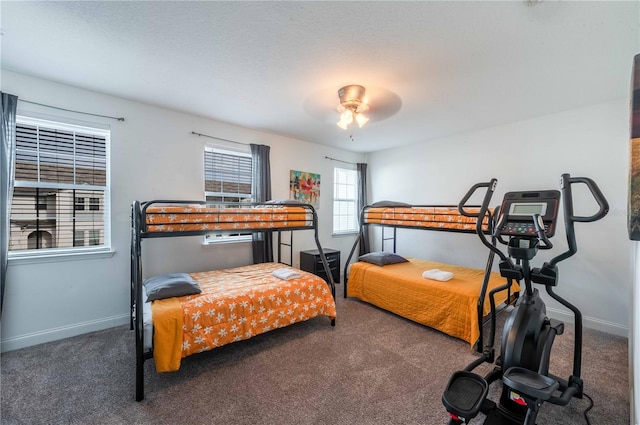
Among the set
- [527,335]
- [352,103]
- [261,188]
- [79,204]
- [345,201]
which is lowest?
[527,335]

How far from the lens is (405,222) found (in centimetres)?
359

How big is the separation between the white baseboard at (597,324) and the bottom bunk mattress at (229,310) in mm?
2873

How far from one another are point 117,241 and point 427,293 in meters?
3.56

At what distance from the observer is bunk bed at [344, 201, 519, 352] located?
2.62 metres

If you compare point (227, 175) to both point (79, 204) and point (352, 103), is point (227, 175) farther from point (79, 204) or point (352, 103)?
point (352, 103)

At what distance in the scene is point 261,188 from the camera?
156 inches

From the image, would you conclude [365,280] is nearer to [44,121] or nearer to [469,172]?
[469,172]

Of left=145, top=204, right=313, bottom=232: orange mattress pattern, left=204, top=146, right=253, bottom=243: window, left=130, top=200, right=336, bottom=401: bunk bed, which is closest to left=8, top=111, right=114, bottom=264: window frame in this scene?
left=130, top=200, right=336, bottom=401: bunk bed

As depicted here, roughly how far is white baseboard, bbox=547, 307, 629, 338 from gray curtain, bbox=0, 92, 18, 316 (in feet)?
19.6

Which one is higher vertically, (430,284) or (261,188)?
(261,188)

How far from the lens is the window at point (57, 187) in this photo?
2.56 m

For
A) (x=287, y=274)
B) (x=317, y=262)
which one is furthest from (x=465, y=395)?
(x=317, y=262)

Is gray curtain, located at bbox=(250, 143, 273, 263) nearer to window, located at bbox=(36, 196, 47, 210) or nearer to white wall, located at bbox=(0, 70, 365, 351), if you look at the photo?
white wall, located at bbox=(0, 70, 365, 351)

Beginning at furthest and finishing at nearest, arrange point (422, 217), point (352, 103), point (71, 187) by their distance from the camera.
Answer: point (422, 217)
point (71, 187)
point (352, 103)
